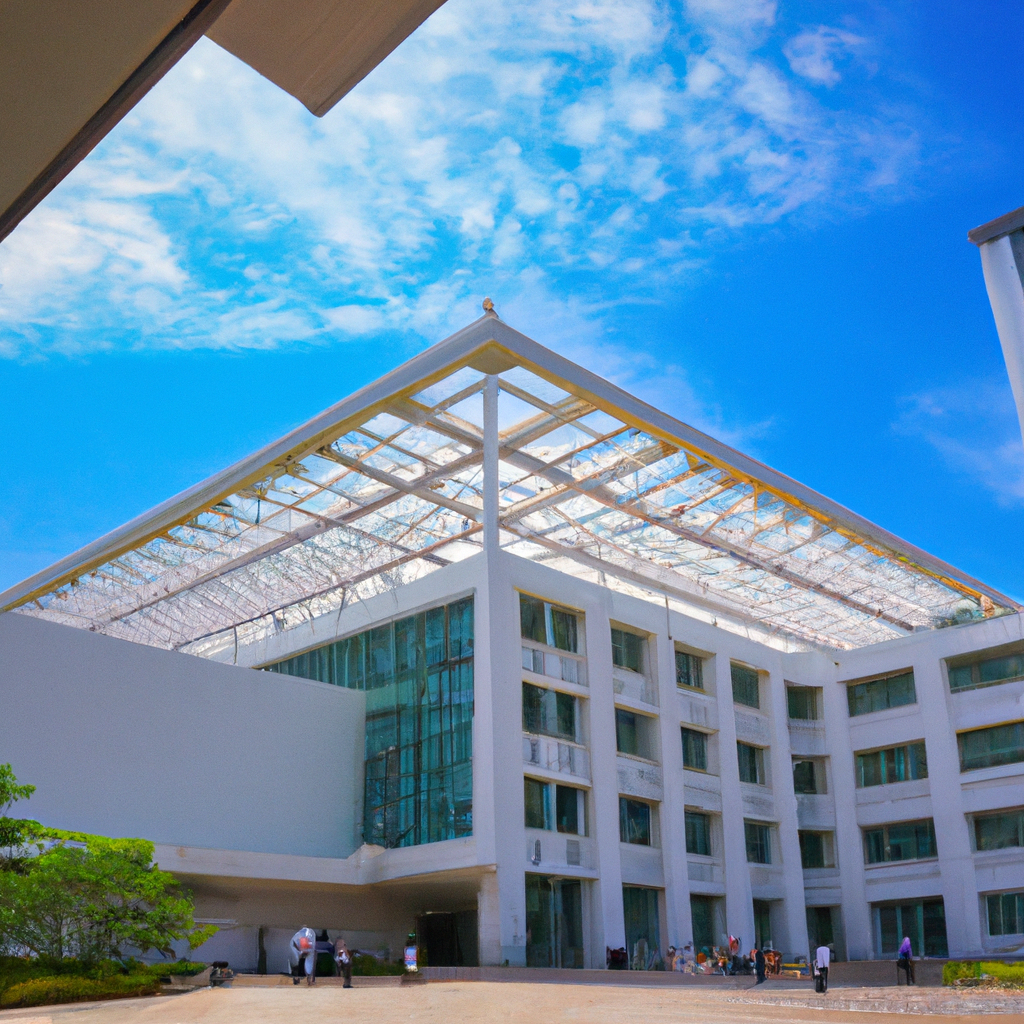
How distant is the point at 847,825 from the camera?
3441 cm

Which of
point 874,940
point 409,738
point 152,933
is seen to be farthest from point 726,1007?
point 874,940

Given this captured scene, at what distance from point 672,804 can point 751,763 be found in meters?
4.99

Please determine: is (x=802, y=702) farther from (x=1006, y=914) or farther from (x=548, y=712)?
(x=548, y=712)

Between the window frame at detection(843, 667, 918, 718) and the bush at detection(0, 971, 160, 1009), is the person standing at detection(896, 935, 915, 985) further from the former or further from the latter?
the bush at detection(0, 971, 160, 1009)

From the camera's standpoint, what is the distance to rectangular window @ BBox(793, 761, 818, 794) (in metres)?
35.6

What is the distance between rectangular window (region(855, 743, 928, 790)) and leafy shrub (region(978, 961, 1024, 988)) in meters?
9.76

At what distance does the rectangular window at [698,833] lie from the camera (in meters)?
31.0

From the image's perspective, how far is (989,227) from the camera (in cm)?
292

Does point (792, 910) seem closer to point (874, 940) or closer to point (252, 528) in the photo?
point (874, 940)

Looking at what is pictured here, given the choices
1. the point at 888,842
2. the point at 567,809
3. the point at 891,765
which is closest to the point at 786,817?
the point at 888,842

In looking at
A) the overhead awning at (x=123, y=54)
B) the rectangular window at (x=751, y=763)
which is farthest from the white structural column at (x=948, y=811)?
the overhead awning at (x=123, y=54)

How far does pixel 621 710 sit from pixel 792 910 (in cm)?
849

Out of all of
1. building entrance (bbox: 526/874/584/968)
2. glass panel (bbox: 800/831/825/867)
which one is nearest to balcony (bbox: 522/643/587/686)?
building entrance (bbox: 526/874/584/968)

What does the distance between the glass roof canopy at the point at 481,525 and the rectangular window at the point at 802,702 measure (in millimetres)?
2697
